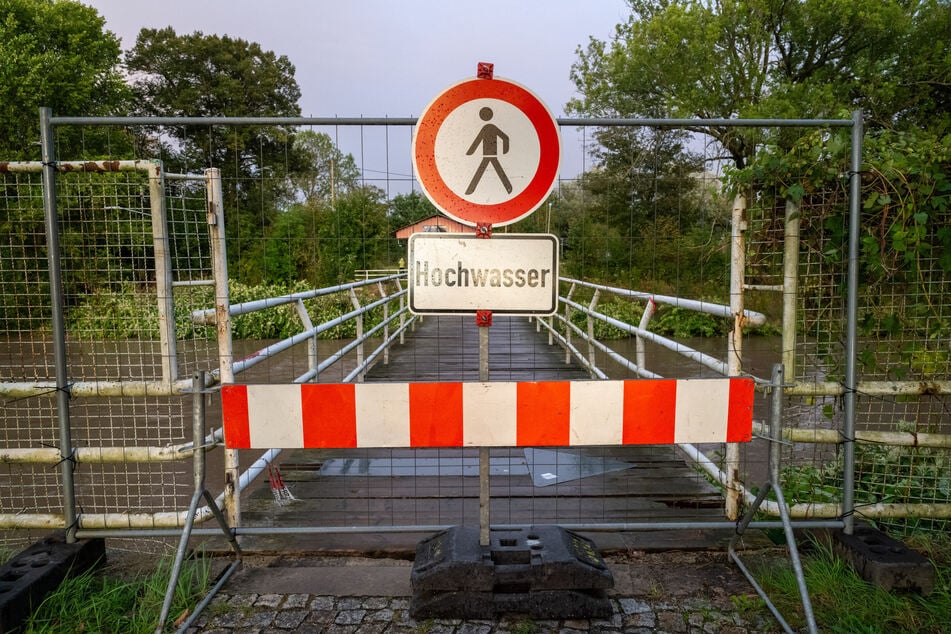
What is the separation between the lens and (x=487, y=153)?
2.38 metres

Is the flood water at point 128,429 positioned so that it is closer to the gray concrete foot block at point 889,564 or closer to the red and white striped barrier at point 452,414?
the red and white striped barrier at point 452,414

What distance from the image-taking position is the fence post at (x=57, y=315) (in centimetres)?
267

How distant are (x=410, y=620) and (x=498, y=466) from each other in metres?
1.76

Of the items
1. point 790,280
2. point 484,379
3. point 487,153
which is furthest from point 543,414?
point 790,280

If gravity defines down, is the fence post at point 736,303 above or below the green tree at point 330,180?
below

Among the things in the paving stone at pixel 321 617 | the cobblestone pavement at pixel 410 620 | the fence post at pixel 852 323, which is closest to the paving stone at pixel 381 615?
the cobblestone pavement at pixel 410 620

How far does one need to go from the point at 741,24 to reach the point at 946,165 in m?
21.9

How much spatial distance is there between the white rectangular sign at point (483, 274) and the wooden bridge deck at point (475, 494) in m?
1.34

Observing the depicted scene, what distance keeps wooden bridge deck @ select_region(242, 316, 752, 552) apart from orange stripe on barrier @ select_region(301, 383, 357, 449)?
758mm

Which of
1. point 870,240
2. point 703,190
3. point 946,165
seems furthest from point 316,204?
point 946,165

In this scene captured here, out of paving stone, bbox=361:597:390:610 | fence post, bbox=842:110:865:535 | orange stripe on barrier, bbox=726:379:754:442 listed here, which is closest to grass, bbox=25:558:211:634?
paving stone, bbox=361:597:390:610

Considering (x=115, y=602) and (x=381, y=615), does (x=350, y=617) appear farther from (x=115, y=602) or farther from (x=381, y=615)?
(x=115, y=602)

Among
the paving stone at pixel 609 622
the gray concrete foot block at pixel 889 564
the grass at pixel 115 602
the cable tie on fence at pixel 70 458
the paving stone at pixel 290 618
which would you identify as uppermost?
the cable tie on fence at pixel 70 458

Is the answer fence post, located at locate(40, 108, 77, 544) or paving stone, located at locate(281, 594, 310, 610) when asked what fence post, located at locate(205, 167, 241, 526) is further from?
paving stone, located at locate(281, 594, 310, 610)
